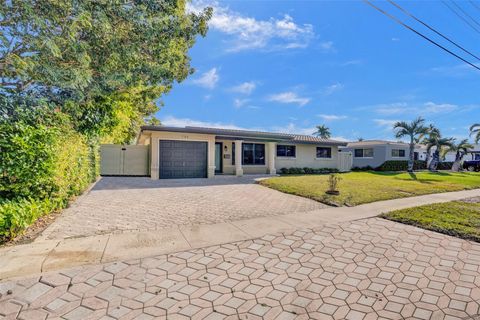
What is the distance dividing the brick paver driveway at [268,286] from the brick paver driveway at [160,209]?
2073 mm

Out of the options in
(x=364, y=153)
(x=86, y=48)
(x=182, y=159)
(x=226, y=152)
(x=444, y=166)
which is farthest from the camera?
(x=444, y=166)

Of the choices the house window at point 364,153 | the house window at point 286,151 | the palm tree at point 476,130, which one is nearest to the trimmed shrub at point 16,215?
the house window at point 286,151

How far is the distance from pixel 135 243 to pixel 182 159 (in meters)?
11.9

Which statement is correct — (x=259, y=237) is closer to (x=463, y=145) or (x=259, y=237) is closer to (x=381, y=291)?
(x=381, y=291)

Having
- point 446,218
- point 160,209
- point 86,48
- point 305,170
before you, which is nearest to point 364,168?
point 305,170

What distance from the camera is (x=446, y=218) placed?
6.86m

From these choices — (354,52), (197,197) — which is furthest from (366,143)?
(197,197)

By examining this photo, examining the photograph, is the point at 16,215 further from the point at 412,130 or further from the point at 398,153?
the point at 398,153

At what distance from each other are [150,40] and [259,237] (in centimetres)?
701

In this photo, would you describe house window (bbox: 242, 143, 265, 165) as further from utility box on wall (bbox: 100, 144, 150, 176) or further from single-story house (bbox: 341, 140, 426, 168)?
single-story house (bbox: 341, 140, 426, 168)

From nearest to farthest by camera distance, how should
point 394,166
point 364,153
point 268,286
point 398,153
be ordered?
point 268,286, point 394,166, point 398,153, point 364,153

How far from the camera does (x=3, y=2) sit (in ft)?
17.4

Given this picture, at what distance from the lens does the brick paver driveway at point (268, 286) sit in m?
2.85

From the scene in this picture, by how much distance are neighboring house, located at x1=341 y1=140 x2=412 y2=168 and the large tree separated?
2672cm
